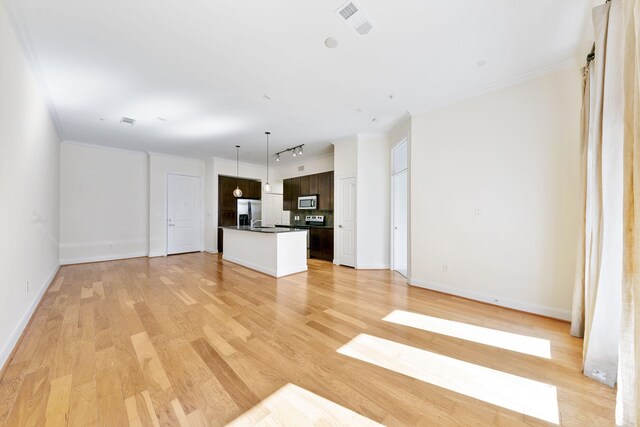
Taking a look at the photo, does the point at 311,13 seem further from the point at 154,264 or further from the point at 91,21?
the point at 154,264

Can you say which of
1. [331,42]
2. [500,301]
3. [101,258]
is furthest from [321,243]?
[101,258]

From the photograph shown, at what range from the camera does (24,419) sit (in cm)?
142

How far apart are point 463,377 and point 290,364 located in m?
1.35

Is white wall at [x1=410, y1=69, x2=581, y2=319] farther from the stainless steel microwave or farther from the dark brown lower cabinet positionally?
the stainless steel microwave

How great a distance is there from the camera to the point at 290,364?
1969mm

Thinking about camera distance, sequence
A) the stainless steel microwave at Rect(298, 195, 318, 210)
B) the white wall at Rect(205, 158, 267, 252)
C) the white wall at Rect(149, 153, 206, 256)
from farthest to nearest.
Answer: the white wall at Rect(205, 158, 267, 252)
the stainless steel microwave at Rect(298, 195, 318, 210)
the white wall at Rect(149, 153, 206, 256)

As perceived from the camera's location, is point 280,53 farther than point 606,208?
Yes

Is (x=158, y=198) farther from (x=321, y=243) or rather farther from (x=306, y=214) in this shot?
(x=321, y=243)

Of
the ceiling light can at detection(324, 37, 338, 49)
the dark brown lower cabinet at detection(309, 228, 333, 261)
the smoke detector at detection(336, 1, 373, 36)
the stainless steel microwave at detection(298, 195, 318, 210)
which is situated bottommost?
the dark brown lower cabinet at detection(309, 228, 333, 261)

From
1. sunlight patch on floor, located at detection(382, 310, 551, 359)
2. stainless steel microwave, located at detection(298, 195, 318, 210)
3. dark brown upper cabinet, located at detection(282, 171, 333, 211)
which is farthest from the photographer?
stainless steel microwave, located at detection(298, 195, 318, 210)

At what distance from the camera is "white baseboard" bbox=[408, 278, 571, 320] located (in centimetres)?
285

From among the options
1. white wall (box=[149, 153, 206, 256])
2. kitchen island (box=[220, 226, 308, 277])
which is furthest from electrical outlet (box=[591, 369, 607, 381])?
white wall (box=[149, 153, 206, 256])

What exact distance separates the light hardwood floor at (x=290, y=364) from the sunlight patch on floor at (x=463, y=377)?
11 mm

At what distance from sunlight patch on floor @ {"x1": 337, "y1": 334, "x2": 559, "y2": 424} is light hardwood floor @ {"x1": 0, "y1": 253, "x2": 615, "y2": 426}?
1 cm
